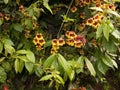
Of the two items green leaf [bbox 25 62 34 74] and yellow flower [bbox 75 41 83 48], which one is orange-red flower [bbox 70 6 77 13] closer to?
yellow flower [bbox 75 41 83 48]

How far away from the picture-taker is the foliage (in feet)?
5.29

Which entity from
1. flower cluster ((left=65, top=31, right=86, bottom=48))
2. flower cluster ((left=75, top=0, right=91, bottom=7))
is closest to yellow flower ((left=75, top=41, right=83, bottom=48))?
flower cluster ((left=65, top=31, right=86, bottom=48))

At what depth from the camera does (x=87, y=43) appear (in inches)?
71.8

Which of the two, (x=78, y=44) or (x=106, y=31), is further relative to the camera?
(x=78, y=44)

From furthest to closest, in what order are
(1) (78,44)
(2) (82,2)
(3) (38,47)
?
(2) (82,2)
(3) (38,47)
(1) (78,44)

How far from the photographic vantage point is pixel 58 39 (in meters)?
1.77

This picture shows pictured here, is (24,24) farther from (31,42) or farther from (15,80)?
→ (15,80)

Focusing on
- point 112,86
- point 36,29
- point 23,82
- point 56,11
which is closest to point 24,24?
point 36,29

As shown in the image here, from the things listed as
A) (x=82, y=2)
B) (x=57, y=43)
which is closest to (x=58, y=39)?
(x=57, y=43)

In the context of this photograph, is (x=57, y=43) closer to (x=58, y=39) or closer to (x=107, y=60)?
(x=58, y=39)

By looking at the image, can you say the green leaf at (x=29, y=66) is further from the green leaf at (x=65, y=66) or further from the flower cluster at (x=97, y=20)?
the flower cluster at (x=97, y=20)

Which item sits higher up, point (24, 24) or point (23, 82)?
point (24, 24)

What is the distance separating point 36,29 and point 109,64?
489 millimetres

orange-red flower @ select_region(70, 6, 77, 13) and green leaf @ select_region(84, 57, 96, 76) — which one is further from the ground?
orange-red flower @ select_region(70, 6, 77, 13)
